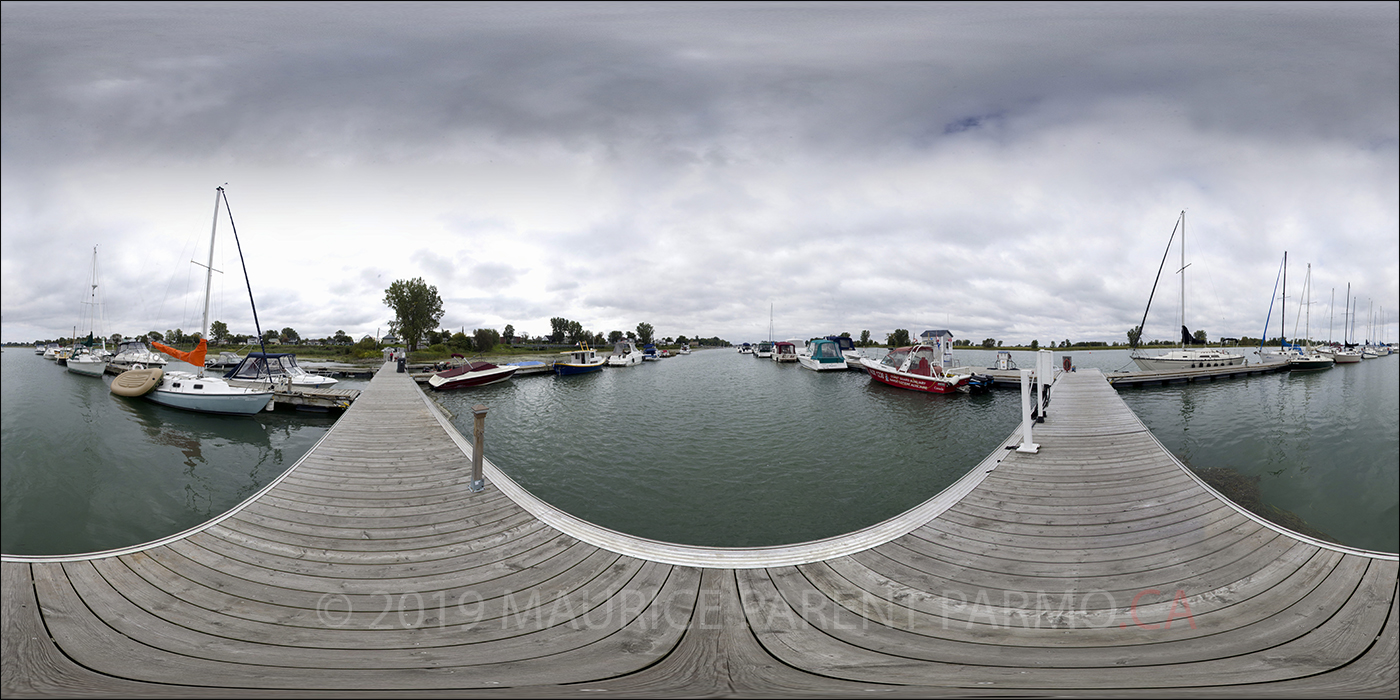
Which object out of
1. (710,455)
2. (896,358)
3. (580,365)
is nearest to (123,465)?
(710,455)

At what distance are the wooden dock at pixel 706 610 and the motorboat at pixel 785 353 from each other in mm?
46189

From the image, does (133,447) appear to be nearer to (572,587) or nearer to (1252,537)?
(572,587)

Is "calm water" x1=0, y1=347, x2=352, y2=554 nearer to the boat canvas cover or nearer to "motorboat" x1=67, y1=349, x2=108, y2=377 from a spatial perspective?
the boat canvas cover

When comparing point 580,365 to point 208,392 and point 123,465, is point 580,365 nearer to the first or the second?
point 208,392

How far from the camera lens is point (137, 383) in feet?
59.1

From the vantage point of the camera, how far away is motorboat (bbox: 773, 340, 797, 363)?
2014 inches

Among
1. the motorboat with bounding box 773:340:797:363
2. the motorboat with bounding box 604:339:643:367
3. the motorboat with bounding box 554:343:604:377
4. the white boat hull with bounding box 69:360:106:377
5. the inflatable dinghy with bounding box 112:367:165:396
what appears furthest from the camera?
the motorboat with bounding box 773:340:797:363

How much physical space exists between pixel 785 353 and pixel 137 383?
4733 centimetres

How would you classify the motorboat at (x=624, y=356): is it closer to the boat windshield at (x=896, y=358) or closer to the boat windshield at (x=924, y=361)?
the boat windshield at (x=896, y=358)

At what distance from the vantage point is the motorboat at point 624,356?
43531 millimetres

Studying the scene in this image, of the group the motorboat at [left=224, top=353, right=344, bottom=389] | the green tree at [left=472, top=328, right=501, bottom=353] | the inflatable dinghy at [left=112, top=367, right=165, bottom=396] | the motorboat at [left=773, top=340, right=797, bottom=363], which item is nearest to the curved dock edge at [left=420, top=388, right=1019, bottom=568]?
the motorboat at [left=224, top=353, right=344, bottom=389]

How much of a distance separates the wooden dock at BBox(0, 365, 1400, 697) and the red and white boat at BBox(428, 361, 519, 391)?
21693 millimetres

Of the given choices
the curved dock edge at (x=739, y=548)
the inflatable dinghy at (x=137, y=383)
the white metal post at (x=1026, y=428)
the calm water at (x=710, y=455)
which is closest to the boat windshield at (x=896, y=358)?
the calm water at (x=710, y=455)

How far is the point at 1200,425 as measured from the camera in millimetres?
14789
